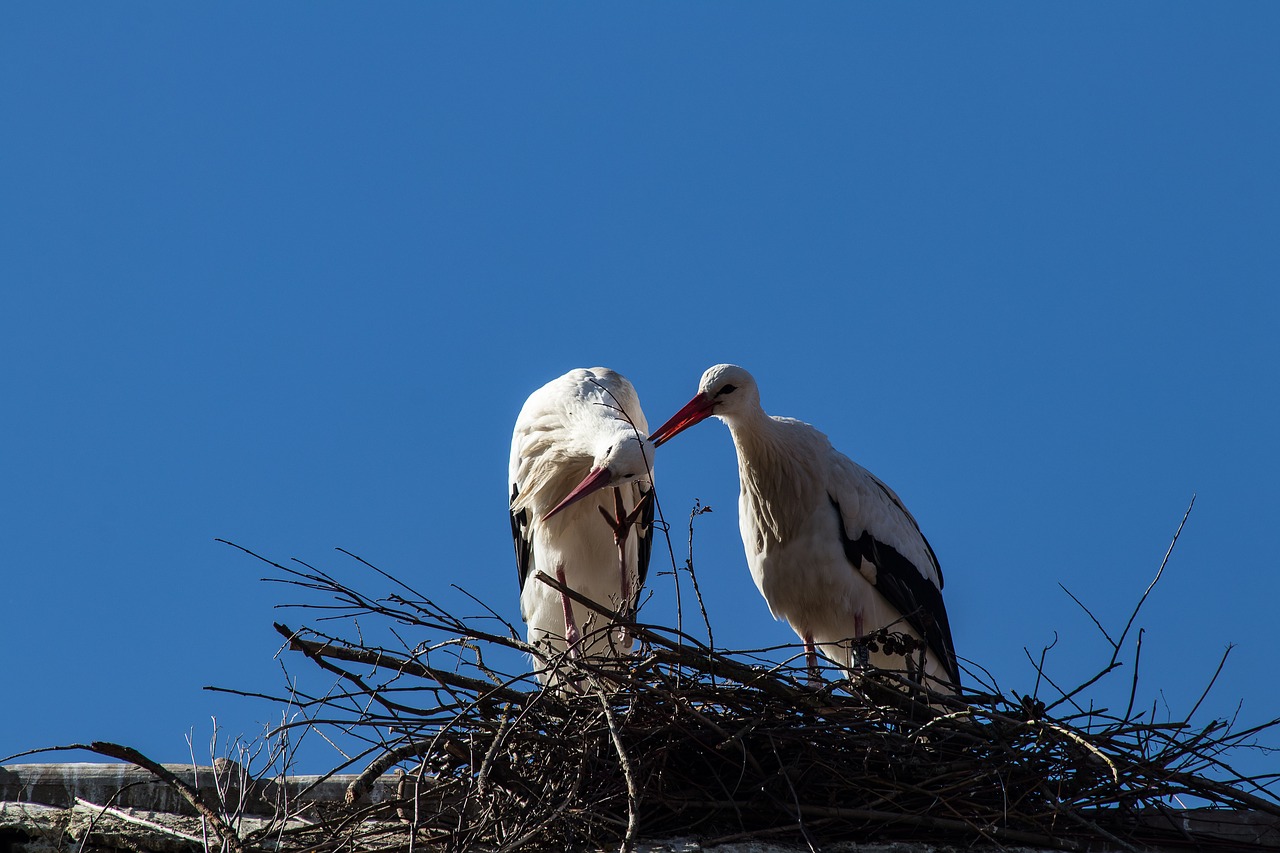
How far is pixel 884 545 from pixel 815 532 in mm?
256

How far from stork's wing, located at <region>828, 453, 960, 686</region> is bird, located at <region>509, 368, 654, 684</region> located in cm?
74

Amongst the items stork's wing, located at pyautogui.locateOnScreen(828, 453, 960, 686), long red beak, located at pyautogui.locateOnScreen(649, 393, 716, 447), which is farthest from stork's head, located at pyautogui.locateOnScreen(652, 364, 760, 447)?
stork's wing, located at pyautogui.locateOnScreen(828, 453, 960, 686)

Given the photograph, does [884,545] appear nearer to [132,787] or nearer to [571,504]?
[571,504]

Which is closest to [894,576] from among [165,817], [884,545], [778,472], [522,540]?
[884,545]

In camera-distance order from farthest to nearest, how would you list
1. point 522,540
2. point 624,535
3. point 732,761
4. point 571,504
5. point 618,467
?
point 522,540, point 571,504, point 618,467, point 624,535, point 732,761

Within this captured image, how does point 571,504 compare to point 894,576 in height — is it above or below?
above

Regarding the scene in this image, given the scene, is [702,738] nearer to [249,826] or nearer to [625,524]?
[249,826]

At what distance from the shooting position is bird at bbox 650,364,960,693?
16.0 feet

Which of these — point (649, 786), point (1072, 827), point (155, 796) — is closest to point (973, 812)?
point (1072, 827)

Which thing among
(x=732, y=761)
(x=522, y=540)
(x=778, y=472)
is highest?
(x=522, y=540)

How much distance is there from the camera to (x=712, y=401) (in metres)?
4.94

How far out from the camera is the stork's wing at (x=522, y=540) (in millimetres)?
5559

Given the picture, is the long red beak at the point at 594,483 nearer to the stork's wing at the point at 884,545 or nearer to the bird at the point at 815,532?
the bird at the point at 815,532

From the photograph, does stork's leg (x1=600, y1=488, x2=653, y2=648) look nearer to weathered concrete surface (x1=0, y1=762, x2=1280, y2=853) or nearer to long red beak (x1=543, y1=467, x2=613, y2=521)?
long red beak (x1=543, y1=467, x2=613, y2=521)
